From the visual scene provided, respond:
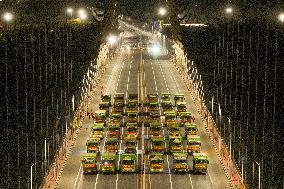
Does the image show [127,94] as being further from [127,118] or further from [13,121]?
[13,121]

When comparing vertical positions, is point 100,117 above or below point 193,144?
above

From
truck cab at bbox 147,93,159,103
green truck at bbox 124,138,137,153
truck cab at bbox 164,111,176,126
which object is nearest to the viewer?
green truck at bbox 124,138,137,153

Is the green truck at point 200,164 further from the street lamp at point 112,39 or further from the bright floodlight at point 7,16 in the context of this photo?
the street lamp at point 112,39

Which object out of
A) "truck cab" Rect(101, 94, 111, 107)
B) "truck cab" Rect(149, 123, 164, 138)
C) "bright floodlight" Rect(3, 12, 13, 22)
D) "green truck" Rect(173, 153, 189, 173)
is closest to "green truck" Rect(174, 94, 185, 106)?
"truck cab" Rect(101, 94, 111, 107)

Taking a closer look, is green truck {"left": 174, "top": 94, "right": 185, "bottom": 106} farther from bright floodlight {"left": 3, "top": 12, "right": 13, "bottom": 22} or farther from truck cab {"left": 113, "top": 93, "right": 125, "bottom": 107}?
bright floodlight {"left": 3, "top": 12, "right": 13, "bottom": 22}

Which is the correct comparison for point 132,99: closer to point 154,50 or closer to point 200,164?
point 200,164

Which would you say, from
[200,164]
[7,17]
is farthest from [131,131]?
[7,17]

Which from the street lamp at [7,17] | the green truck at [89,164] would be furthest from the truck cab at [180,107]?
the street lamp at [7,17]

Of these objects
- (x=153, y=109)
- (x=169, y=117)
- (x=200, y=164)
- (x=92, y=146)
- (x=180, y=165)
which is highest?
(x=153, y=109)

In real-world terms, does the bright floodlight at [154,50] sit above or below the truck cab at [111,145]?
above
